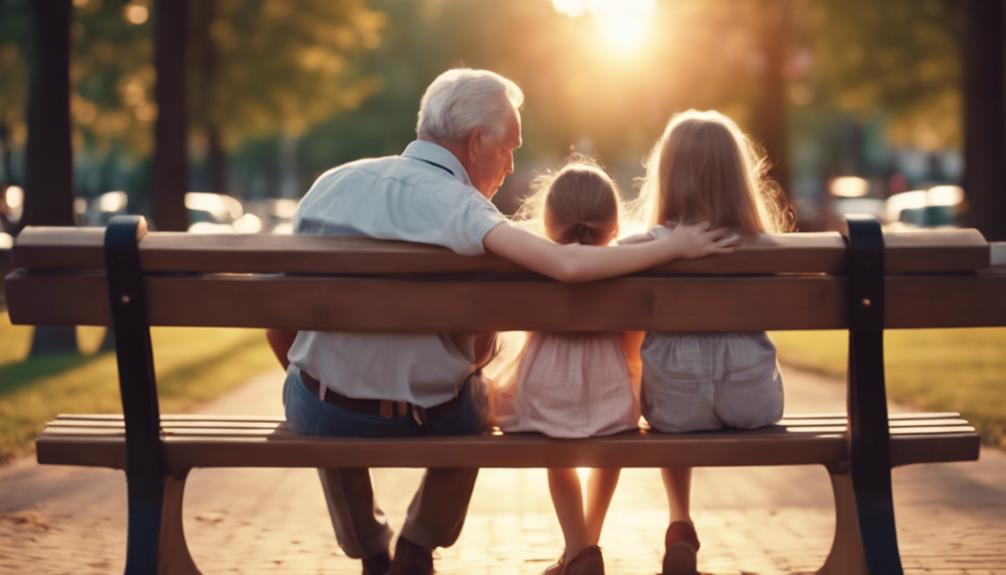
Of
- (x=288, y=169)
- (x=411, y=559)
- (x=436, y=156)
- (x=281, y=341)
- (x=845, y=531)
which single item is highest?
(x=436, y=156)

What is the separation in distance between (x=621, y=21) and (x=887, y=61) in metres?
12.3

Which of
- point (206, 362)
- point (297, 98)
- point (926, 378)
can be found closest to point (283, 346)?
point (926, 378)

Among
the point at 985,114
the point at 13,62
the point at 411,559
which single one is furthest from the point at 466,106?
the point at 13,62

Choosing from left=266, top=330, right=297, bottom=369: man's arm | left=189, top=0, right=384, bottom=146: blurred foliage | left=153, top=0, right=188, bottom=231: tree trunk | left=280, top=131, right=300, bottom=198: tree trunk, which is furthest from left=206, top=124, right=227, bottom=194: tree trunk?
left=280, top=131, right=300, bottom=198: tree trunk

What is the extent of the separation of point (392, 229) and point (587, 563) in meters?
1.15

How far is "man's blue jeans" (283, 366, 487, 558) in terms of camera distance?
4004 mm

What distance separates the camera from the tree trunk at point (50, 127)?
44.1 ft

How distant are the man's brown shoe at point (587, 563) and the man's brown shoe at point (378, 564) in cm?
56

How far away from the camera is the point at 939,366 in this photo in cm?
1193

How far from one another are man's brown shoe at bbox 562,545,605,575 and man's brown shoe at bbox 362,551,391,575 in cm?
56

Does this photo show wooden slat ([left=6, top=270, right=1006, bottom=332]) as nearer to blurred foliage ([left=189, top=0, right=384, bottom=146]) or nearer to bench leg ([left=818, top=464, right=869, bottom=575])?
bench leg ([left=818, top=464, right=869, bottom=575])

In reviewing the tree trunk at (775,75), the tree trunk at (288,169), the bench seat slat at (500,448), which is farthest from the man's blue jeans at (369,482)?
the tree trunk at (288,169)

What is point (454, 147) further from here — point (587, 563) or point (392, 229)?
point (587, 563)

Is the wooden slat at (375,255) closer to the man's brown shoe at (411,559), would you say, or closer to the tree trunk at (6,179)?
the man's brown shoe at (411,559)
